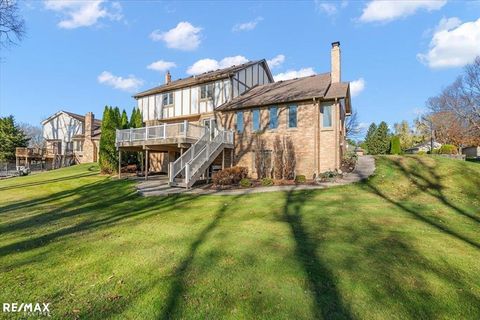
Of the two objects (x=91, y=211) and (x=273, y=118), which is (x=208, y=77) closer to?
(x=273, y=118)

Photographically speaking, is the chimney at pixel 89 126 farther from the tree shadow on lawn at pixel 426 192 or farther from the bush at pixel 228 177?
the tree shadow on lawn at pixel 426 192

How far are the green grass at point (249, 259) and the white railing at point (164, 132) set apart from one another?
6.56 m

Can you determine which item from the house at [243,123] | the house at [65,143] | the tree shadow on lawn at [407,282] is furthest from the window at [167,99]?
the tree shadow on lawn at [407,282]

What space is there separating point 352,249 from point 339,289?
1791 mm

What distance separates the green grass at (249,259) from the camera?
12.8ft

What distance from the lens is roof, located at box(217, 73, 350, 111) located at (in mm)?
17000

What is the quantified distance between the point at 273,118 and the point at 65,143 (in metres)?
32.4

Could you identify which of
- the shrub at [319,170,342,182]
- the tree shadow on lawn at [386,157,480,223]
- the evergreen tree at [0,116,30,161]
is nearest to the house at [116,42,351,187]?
the shrub at [319,170,342,182]

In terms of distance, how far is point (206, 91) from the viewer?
71.0ft

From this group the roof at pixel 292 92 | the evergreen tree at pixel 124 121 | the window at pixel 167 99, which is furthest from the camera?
the evergreen tree at pixel 124 121

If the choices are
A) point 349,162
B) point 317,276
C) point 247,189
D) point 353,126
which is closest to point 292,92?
point 349,162

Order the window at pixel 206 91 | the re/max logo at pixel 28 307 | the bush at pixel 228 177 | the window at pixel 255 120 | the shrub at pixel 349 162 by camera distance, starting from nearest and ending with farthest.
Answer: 1. the re/max logo at pixel 28 307
2. the bush at pixel 228 177
3. the shrub at pixel 349 162
4. the window at pixel 255 120
5. the window at pixel 206 91

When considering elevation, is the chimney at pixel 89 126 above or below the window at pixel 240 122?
above

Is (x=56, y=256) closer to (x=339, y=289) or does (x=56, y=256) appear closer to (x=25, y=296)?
(x=25, y=296)
